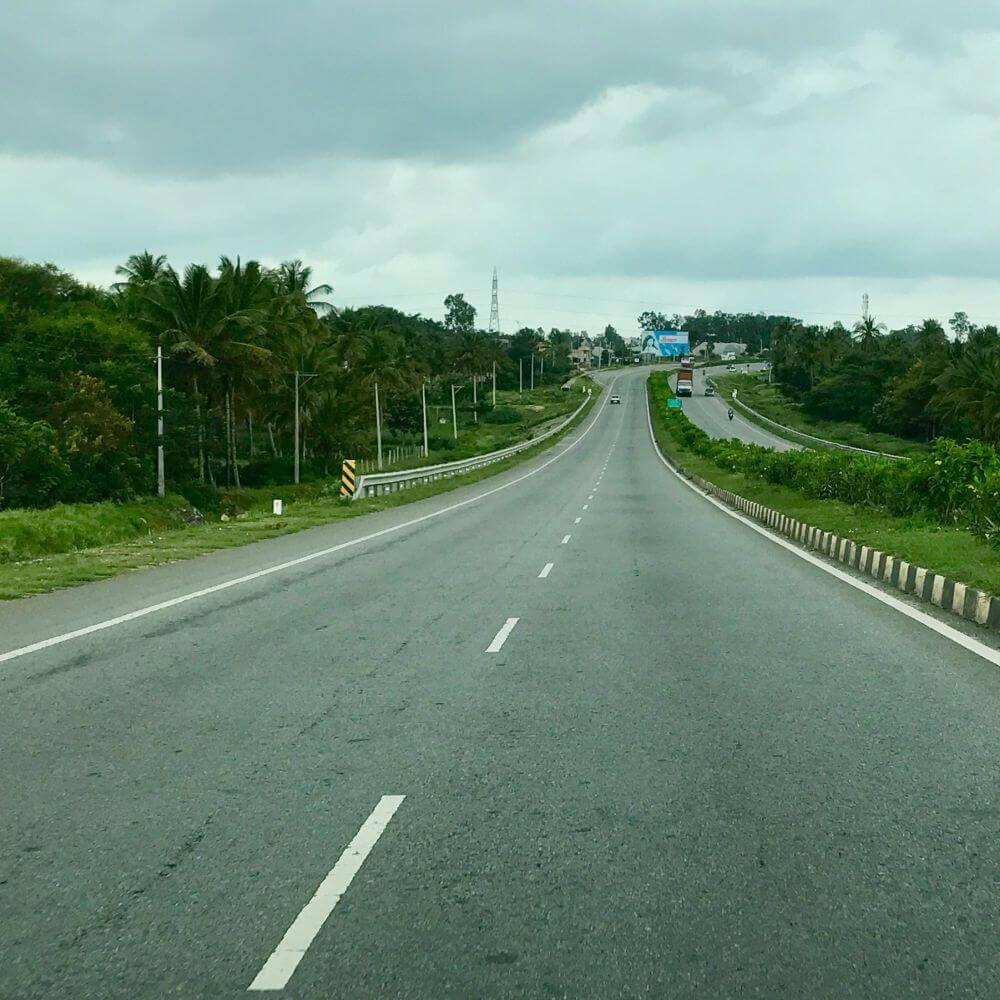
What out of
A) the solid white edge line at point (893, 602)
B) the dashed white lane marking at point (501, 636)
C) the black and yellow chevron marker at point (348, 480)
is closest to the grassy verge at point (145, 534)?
the black and yellow chevron marker at point (348, 480)

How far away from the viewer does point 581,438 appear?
347 ft

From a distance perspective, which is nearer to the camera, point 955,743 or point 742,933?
point 742,933

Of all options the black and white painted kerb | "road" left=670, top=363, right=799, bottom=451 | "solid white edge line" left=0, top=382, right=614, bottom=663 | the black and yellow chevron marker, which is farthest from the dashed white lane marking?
"road" left=670, top=363, right=799, bottom=451

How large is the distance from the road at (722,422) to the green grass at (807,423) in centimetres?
225

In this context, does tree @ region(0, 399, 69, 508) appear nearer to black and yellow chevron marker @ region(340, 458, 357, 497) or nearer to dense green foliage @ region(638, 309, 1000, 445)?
black and yellow chevron marker @ region(340, 458, 357, 497)

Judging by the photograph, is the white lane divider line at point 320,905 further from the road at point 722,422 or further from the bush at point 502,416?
the bush at point 502,416

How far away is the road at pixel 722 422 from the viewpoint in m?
95.5

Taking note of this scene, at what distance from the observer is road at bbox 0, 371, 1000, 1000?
13.7ft

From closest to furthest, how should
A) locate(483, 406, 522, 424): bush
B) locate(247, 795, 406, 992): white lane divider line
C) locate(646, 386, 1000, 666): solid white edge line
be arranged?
locate(247, 795, 406, 992): white lane divider line
locate(646, 386, 1000, 666): solid white edge line
locate(483, 406, 522, 424): bush

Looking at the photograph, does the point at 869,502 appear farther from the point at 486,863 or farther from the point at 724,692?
the point at 486,863

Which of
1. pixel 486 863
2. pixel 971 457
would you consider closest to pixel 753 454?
pixel 971 457

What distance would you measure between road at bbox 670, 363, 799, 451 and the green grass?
2246 millimetres

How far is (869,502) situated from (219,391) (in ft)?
140

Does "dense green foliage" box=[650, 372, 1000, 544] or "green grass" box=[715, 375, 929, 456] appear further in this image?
"green grass" box=[715, 375, 929, 456]
